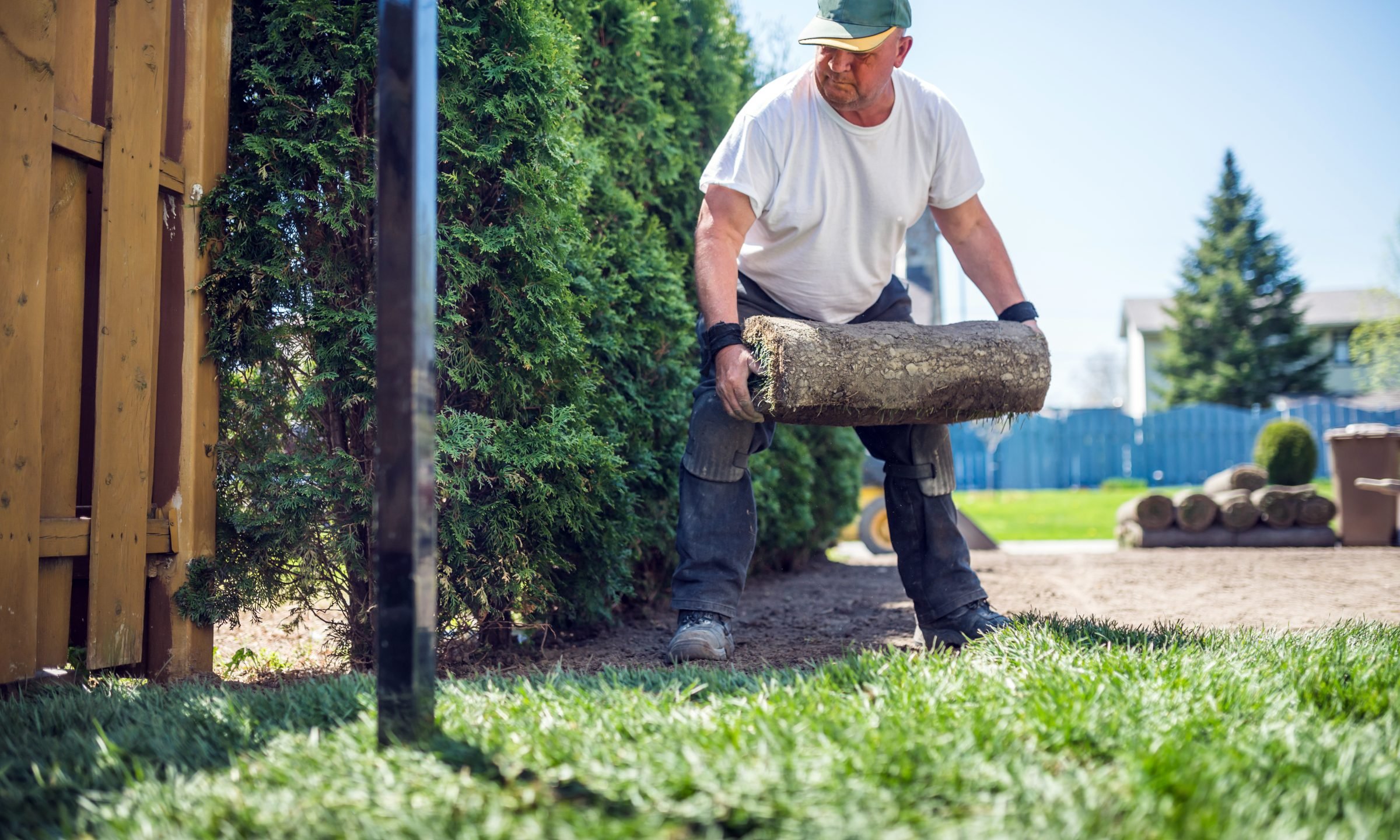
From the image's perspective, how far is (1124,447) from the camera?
23.8m

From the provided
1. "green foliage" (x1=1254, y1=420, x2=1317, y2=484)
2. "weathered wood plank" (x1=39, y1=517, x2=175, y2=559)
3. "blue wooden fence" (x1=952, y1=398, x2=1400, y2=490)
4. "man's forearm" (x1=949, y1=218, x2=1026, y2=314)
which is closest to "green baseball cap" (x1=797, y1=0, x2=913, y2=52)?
"man's forearm" (x1=949, y1=218, x2=1026, y2=314)

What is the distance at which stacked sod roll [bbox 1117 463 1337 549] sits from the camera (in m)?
7.71

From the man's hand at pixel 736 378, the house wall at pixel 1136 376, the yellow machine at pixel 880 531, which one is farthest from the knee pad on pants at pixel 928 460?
the house wall at pixel 1136 376

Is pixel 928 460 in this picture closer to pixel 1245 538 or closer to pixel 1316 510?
pixel 1245 538

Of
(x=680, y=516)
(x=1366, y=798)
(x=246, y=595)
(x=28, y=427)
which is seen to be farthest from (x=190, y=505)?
(x=1366, y=798)

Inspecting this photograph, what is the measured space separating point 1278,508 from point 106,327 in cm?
848

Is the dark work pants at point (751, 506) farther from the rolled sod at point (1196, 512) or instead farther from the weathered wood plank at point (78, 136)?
Answer: the rolled sod at point (1196, 512)

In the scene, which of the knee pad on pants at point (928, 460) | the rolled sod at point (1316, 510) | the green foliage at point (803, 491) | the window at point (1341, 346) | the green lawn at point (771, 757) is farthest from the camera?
the window at point (1341, 346)

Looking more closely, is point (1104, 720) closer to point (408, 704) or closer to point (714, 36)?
point (408, 704)

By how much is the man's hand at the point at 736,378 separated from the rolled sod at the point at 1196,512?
649cm

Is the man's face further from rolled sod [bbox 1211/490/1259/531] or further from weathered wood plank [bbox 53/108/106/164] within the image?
rolled sod [bbox 1211/490/1259/531]

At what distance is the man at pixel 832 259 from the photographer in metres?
2.76

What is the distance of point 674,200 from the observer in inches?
178

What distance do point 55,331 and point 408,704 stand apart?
5.40 ft
